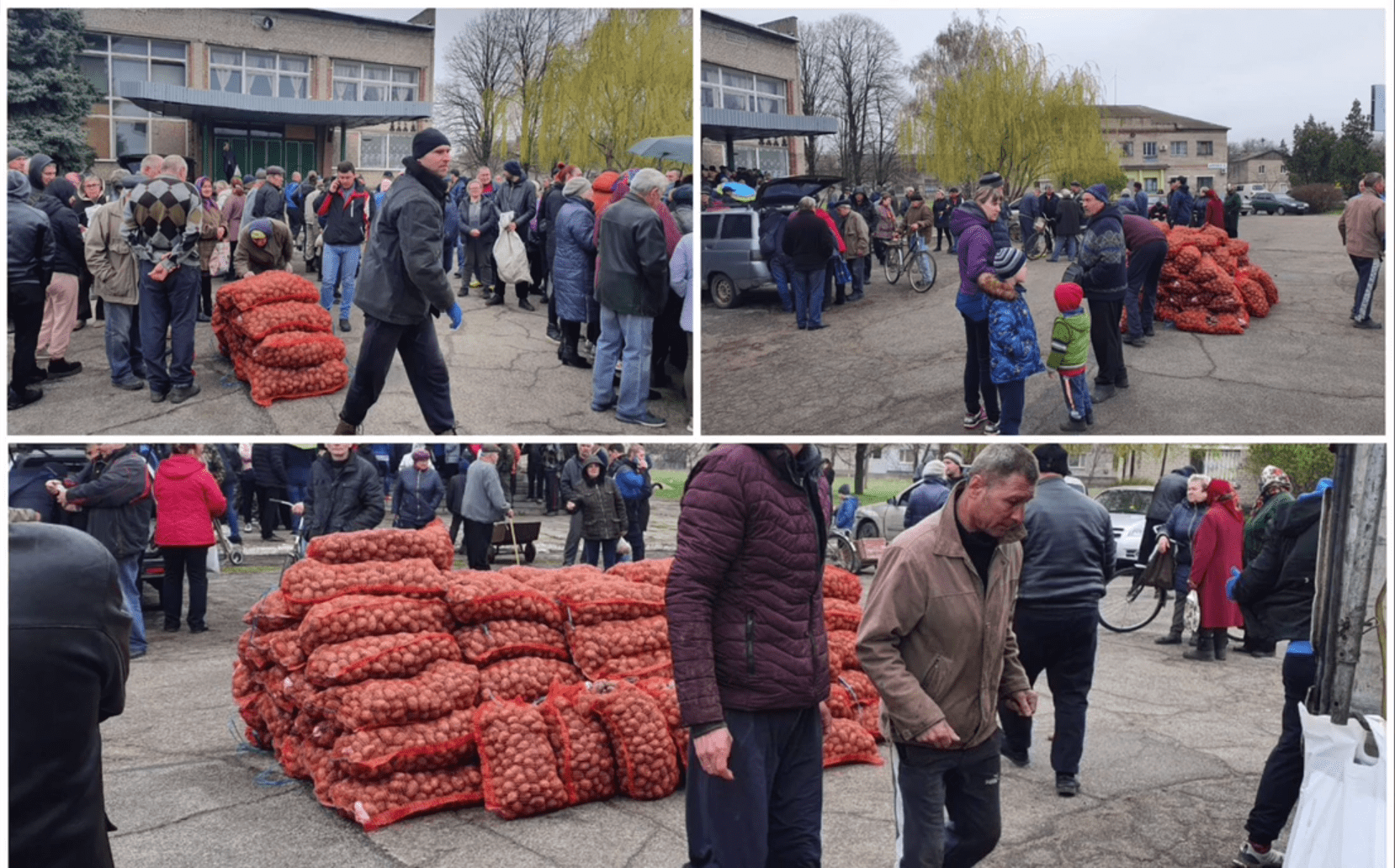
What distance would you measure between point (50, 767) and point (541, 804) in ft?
8.46

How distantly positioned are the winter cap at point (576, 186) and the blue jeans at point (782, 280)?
163 cm

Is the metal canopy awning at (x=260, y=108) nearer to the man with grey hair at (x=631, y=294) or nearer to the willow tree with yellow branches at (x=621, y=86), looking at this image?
the willow tree with yellow branches at (x=621, y=86)

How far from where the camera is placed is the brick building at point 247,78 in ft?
12.4

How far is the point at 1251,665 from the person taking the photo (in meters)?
9.02

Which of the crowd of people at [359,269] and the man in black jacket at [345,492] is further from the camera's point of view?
the man in black jacket at [345,492]

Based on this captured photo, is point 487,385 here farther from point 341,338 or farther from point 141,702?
point 141,702

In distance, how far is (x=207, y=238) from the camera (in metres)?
8.16

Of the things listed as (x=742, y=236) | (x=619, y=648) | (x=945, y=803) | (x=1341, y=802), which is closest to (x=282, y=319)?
(x=619, y=648)

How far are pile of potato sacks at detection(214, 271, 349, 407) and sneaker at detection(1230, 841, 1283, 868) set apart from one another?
14.7ft

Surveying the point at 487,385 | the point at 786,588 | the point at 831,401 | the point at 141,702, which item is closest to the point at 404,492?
the point at 141,702

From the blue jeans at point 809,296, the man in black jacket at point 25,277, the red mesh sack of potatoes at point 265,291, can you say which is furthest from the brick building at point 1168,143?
the red mesh sack of potatoes at point 265,291

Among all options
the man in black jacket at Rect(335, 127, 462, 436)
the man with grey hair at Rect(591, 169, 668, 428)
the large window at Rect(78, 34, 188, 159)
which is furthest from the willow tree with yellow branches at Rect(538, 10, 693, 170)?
the large window at Rect(78, 34, 188, 159)

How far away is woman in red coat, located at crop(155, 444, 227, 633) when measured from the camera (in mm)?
8891

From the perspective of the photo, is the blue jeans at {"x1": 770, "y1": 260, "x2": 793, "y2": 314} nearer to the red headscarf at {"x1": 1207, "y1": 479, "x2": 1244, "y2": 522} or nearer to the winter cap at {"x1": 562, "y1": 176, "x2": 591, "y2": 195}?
the winter cap at {"x1": 562, "y1": 176, "x2": 591, "y2": 195}
